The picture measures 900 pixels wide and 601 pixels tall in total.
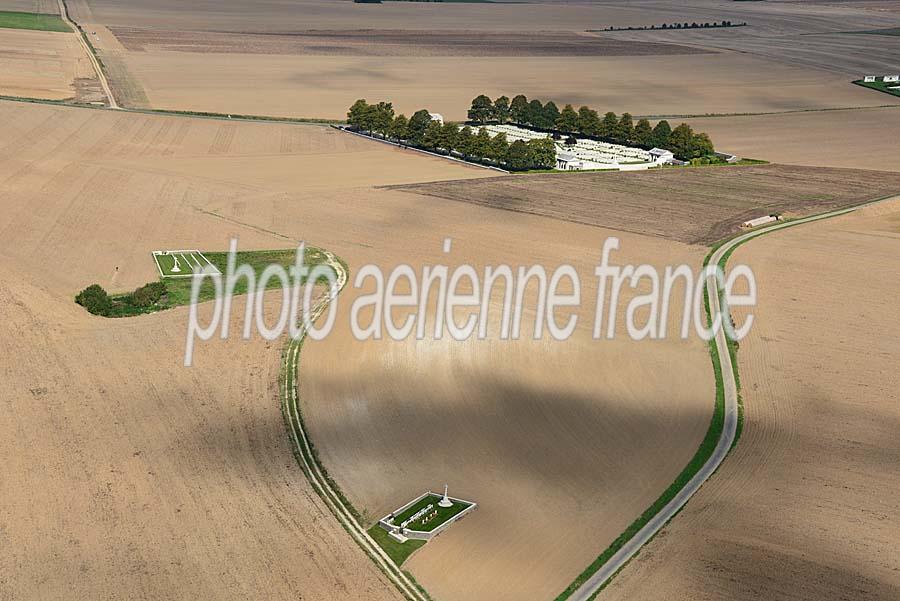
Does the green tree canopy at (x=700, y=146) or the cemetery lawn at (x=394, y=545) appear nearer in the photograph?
the cemetery lawn at (x=394, y=545)

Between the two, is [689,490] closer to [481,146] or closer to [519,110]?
[481,146]

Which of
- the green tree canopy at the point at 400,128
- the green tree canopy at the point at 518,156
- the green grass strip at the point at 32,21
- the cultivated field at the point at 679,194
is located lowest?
the cultivated field at the point at 679,194

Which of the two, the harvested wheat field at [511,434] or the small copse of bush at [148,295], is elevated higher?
the small copse of bush at [148,295]

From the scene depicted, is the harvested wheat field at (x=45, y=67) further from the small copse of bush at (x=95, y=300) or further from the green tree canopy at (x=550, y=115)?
the small copse of bush at (x=95, y=300)

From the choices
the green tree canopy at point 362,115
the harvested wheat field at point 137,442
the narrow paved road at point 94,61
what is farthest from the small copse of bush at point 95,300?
the narrow paved road at point 94,61

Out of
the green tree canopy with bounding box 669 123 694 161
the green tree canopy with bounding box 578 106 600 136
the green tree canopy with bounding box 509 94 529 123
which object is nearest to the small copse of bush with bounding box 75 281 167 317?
the green tree canopy with bounding box 669 123 694 161

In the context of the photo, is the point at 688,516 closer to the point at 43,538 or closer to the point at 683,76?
the point at 43,538
